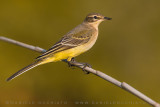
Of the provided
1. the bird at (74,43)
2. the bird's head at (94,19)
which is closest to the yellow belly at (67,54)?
the bird at (74,43)

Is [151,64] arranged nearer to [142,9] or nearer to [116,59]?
[116,59]

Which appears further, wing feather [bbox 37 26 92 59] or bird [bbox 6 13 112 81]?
wing feather [bbox 37 26 92 59]

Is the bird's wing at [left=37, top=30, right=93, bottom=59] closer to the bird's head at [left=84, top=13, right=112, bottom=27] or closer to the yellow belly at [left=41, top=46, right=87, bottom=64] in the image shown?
the yellow belly at [left=41, top=46, right=87, bottom=64]

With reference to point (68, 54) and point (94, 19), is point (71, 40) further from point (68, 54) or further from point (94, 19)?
point (94, 19)

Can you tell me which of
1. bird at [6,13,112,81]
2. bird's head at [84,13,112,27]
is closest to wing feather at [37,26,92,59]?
bird at [6,13,112,81]

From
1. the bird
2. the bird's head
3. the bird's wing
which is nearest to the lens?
the bird

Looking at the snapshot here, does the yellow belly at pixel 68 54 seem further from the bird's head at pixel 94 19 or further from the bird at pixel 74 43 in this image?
the bird's head at pixel 94 19

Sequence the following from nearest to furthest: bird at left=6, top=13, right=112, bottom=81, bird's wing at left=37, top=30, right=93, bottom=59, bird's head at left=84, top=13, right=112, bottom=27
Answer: bird at left=6, top=13, right=112, bottom=81 < bird's wing at left=37, top=30, right=93, bottom=59 < bird's head at left=84, top=13, right=112, bottom=27

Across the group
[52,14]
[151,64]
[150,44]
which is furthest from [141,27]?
[52,14]

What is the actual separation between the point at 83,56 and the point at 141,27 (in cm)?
174

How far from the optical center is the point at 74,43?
569 centimetres

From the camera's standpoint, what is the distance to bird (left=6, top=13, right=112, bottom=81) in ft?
16.9

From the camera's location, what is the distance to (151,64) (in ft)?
22.9

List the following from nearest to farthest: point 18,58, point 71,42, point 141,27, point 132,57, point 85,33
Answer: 1. point 71,42
2. point 85,33
3. point 18,58
4. point 132,57
5. point 141,27
